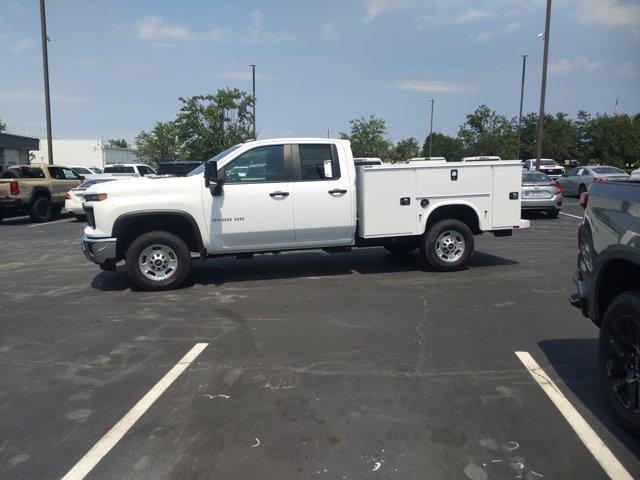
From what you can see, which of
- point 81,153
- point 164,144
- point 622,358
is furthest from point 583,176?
point 81,153

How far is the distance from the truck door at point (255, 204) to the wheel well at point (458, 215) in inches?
89.8

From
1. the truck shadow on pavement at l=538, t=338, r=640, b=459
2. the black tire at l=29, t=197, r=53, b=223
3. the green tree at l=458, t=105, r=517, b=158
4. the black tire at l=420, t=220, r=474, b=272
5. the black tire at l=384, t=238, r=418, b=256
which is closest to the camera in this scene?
the truck shadow on pavement at l=538, t=338, r=640, b=459

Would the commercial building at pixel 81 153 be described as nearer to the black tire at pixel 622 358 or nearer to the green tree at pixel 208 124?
the green tree at pixel 208 124

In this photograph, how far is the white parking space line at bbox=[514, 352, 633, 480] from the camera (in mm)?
3227

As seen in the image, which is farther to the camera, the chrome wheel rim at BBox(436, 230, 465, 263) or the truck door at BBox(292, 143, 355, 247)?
the chrome wheel rim at BBox(436, 230, 465, 263)

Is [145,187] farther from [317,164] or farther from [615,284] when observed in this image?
[615,284]

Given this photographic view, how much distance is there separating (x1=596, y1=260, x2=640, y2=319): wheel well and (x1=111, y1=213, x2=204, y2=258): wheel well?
5.31 m

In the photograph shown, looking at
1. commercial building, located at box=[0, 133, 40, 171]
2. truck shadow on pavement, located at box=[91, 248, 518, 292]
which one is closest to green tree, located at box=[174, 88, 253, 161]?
commercial building, located at box=[0, 133, 40, 171]

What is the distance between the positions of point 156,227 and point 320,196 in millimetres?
2388

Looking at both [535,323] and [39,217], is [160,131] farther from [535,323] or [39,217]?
[535,323]

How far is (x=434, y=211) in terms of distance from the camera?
8.66 meters

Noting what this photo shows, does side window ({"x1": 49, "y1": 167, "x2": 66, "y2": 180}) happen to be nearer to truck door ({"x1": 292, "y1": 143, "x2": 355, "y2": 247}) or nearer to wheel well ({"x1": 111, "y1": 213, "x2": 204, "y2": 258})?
wheel well ({"x1": 111, "y1": 213, "x2": 204, "y2": 258})

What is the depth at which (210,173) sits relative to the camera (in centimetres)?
755

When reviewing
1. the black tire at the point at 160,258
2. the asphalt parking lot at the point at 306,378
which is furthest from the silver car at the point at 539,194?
the black tire at the point at 160,258
